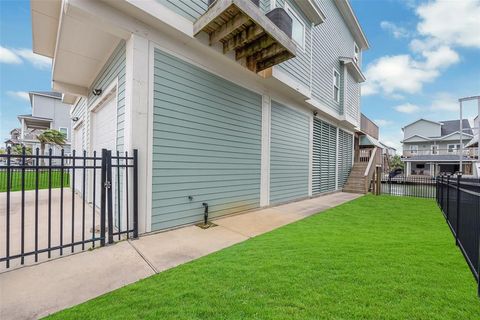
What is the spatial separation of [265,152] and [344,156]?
8.19m

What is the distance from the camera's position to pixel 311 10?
7785 millimetres

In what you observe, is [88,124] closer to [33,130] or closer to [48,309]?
[48,309]

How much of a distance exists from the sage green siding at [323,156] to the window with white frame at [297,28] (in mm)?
3514

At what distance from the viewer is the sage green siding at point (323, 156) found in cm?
1002

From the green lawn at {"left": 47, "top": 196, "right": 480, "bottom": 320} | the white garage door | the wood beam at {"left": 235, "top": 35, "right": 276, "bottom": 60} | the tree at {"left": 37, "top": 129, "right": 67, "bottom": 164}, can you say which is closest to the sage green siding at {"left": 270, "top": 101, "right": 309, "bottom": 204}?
the wood beam at {"left": 235, "top": 35, "right": 276, "bottom": 60}

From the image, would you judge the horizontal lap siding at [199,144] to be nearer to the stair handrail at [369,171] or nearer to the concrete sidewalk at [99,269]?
the concrete sidewalk at [99,269]

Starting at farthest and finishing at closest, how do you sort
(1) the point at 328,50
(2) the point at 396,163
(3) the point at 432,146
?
(2) the point at 396,163, (3) the point at 432,146, (1) the point at 328,50

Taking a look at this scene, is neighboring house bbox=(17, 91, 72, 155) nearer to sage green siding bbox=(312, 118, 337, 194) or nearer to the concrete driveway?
the concrete driveway

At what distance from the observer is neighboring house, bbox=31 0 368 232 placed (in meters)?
4.03

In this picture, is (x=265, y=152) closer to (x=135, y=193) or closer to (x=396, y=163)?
(x=135, y=193)

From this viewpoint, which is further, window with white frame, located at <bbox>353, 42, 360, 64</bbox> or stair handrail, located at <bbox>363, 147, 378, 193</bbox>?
window with white frame, located at <bbox>353, 42, 360, 64</bbox>

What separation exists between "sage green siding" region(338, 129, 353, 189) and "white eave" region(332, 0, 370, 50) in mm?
5984

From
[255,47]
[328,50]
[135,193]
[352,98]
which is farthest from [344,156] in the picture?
[135,193]

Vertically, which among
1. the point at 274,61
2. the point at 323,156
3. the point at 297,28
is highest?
the point at 297,28
